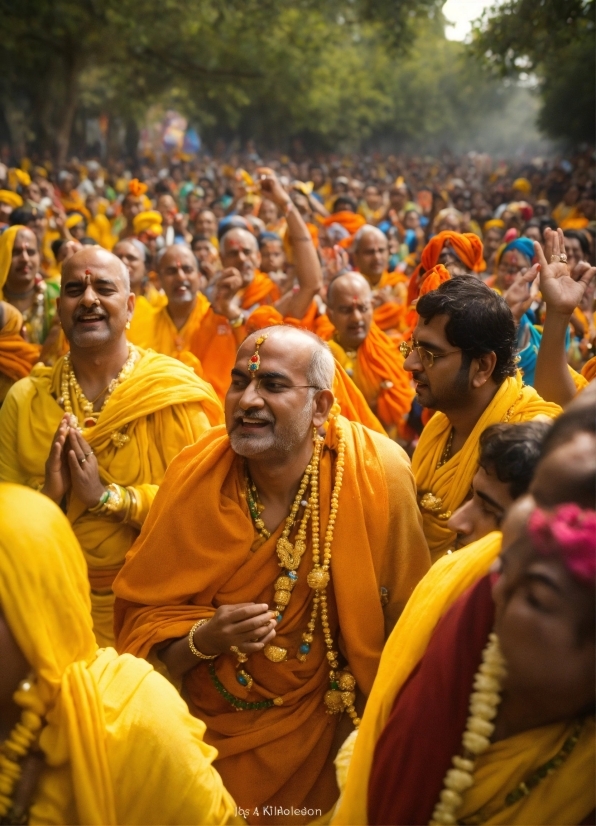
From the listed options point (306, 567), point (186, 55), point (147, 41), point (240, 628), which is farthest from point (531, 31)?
point (186, 55)

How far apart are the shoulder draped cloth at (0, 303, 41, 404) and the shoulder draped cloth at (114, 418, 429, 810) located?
2.55 metres

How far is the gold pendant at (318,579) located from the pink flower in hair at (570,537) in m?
1.39

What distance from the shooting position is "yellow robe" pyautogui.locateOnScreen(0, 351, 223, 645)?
3.56 metres

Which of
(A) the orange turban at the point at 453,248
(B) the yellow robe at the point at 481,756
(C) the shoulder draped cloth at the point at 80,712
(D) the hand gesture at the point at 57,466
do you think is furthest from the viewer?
(A) the orange turban at the point at 453,248

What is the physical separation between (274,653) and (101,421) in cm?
140

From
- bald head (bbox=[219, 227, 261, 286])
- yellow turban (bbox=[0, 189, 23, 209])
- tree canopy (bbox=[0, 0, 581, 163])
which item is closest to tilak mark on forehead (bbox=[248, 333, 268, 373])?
bald head (bbox=[219, 227, 261, 286])

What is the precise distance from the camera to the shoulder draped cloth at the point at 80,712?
1.78 m

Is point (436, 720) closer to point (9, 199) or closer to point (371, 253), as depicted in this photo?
point (371, 253)

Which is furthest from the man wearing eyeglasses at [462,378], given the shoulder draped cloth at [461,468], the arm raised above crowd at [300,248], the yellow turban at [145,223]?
the yellow turban at [145,223]

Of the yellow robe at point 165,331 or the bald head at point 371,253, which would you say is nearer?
the yellow robe at point 165,331

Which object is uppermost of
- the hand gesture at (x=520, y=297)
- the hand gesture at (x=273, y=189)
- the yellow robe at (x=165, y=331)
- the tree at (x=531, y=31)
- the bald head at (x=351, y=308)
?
the tree at (x=531, y=31)

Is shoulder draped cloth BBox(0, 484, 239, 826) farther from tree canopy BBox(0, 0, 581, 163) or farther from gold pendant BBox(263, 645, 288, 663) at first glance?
tree canopy BBox(0, 0, 581, 163)

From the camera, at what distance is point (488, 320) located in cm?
312

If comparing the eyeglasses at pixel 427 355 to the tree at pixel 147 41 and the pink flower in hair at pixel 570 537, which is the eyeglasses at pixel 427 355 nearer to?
the pink flower in hair at pixel 570 537
